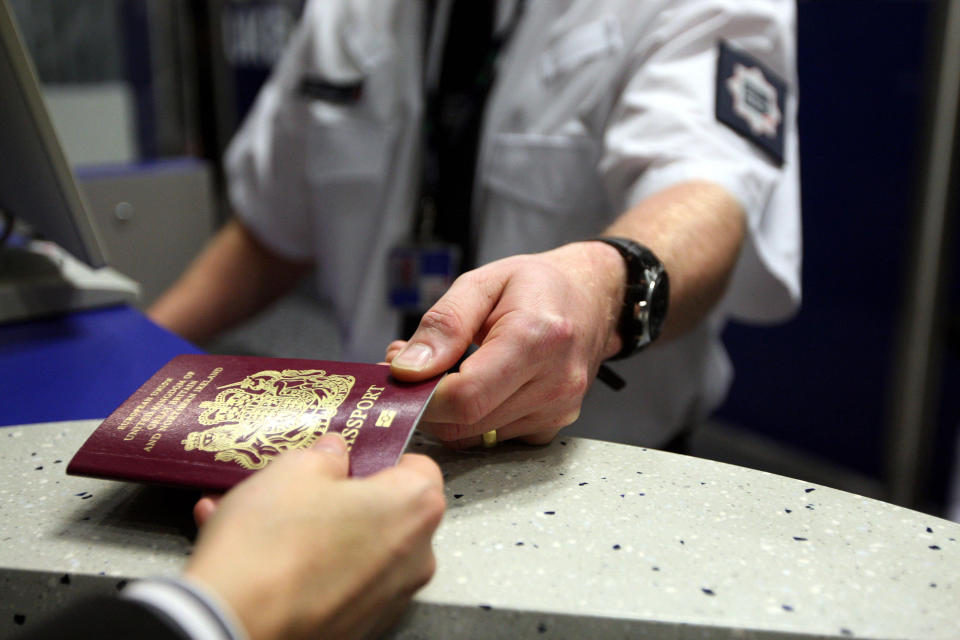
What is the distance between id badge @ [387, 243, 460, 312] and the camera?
993 millimetres

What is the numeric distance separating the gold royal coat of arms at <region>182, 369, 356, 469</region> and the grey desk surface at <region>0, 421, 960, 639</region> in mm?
51

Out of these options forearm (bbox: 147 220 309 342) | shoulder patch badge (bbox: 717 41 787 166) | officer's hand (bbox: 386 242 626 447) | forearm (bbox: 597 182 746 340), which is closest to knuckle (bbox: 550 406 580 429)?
officer's hand (bbox: 386 242 626 447)

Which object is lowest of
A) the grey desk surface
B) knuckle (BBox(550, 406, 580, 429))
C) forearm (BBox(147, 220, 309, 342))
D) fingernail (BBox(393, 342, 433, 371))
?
forearm (BBox(147, 220, 309, 342))

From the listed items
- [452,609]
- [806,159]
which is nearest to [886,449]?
[806,159]

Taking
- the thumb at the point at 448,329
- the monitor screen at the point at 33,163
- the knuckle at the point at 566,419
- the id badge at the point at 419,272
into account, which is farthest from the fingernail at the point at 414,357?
the id badge at the point at 419,272

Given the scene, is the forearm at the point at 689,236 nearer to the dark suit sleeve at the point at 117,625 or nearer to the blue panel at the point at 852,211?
the dark suit sleeve at the point at 117,625

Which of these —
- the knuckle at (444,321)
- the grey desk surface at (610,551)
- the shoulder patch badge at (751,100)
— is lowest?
the grey desk surface at (610,551)

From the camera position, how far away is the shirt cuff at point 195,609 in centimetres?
28

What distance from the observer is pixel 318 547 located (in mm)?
315

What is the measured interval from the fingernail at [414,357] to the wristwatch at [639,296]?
219 millimetres

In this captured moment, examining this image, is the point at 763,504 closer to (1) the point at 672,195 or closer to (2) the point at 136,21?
(1) the point at 672,195

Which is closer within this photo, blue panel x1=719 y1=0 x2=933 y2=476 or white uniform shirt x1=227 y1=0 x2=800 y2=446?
white uniform shirt x1=227 y1=0 x2=800 y2=446

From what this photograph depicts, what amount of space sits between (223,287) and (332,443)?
931 mm

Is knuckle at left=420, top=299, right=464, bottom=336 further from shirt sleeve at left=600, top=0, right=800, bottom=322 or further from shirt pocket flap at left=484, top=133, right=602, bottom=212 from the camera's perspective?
shirt pocket flap at left=484, top=133, right=602, bottom=212
